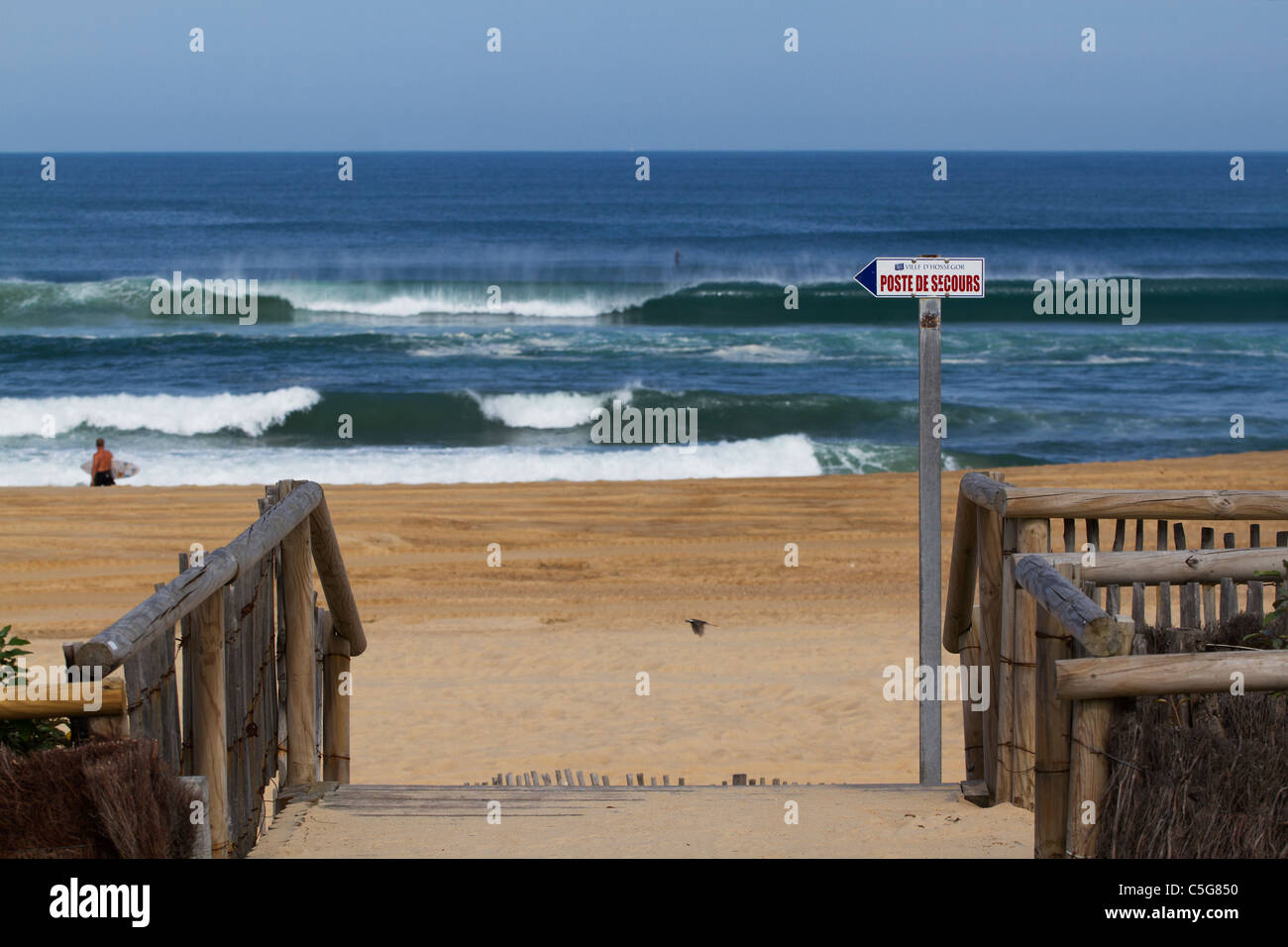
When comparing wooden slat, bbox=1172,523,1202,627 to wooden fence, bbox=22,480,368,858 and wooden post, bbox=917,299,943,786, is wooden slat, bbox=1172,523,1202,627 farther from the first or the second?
wooden fence, bbox=22,480,368,858

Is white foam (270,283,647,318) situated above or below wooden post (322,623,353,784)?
above

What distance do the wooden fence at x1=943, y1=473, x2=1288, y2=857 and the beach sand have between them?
2.69 meters

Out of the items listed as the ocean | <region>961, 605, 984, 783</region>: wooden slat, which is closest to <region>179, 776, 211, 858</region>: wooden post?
<region>961, 605, 984, 783</region>: wooden slat

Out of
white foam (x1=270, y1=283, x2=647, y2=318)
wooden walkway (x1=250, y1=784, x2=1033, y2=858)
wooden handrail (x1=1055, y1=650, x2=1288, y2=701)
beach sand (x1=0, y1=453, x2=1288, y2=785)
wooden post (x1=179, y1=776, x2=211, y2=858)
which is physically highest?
white foam (x1=270, y1=283, x2=647, y2=318)

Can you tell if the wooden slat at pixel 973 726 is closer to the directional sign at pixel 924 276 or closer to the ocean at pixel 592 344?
the directional sign at pixel 924 276

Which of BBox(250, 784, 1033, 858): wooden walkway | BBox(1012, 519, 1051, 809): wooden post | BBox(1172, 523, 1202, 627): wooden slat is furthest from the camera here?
BBox(1172, 523, 1202, 627): wooden slat

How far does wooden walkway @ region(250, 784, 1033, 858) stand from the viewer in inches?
163

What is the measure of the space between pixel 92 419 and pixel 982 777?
69.8 feet

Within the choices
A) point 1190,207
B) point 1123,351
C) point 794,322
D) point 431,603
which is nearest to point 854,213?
point 1190,207

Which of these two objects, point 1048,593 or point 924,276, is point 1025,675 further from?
point 924,276

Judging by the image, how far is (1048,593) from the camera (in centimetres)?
324

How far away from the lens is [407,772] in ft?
24.9

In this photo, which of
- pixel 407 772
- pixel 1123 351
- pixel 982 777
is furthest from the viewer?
pixel 1123 351
